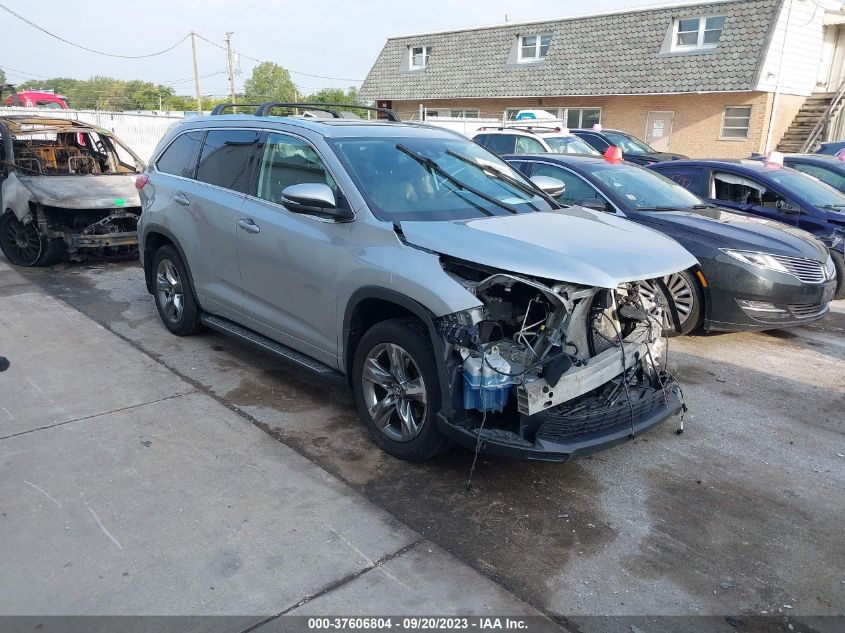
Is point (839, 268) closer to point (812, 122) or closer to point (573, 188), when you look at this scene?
point (573, 188)

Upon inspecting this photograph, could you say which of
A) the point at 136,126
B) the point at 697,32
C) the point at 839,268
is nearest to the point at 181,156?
the point at 839,268

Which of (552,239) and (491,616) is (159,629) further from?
(552,239)

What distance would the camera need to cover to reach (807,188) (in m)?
8.24

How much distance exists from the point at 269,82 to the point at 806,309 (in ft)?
296

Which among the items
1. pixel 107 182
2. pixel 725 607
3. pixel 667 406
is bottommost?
pixel 725 607

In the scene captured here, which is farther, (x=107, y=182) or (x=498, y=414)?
(x=107, y=182)

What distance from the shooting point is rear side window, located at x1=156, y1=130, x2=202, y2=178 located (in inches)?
229

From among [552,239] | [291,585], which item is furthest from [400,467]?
[552,239]

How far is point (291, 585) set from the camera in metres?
3.01

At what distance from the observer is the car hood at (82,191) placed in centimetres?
829

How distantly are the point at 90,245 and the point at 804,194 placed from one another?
342 inches

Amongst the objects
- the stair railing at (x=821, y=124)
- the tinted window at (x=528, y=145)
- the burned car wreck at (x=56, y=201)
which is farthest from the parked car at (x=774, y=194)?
the stair railing at (x=821, y=124)

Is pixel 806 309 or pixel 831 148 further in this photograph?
pixel 831 148

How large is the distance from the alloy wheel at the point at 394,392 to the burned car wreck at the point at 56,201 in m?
5.90
